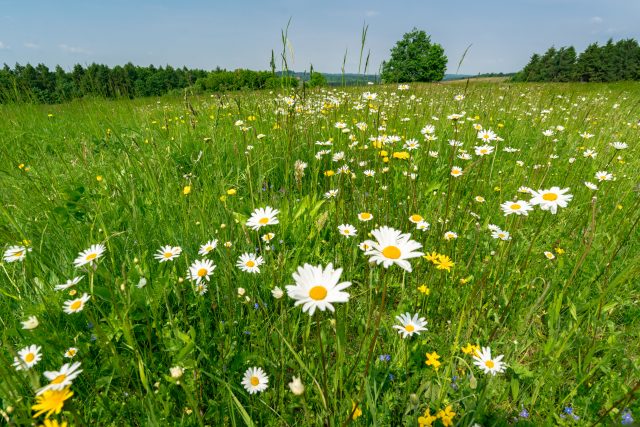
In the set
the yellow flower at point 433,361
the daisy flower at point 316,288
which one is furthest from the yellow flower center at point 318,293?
the yellow flower at point 433,361

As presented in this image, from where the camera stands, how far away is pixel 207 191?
2055 mm

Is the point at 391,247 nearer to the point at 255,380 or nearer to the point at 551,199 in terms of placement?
the point at 255,380

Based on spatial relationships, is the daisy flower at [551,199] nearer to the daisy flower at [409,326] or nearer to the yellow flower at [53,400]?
the daisy flower at [409,326]

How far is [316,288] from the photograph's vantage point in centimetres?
86

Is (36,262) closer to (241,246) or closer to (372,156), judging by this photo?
(241,246)

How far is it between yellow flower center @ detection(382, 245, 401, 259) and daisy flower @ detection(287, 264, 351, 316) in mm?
160

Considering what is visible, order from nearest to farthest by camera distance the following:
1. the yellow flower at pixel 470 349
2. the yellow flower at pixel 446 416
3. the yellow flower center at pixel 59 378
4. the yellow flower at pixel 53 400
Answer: the yellow flower at pixel 53 400
the yellow flower center at pixel 59 378
the yellow flower at pixel 446 416
the yellow flower at pixel 470 349

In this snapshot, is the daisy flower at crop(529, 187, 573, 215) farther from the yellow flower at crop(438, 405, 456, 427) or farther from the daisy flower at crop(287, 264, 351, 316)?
the daisy flower at crop(287, 264, 351, 316)

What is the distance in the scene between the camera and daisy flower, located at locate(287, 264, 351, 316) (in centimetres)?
77

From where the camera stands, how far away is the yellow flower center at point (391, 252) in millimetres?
932

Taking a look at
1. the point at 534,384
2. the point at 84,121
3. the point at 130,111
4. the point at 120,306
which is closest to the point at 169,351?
the point at 120,306

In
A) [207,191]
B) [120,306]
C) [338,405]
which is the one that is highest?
[207,191]

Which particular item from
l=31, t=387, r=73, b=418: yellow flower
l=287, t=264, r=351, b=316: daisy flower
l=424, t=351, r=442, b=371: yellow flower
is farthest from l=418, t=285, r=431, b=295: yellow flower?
l=31, t=387, r=73, b=418: yellow flower

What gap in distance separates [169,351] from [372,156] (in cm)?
233
